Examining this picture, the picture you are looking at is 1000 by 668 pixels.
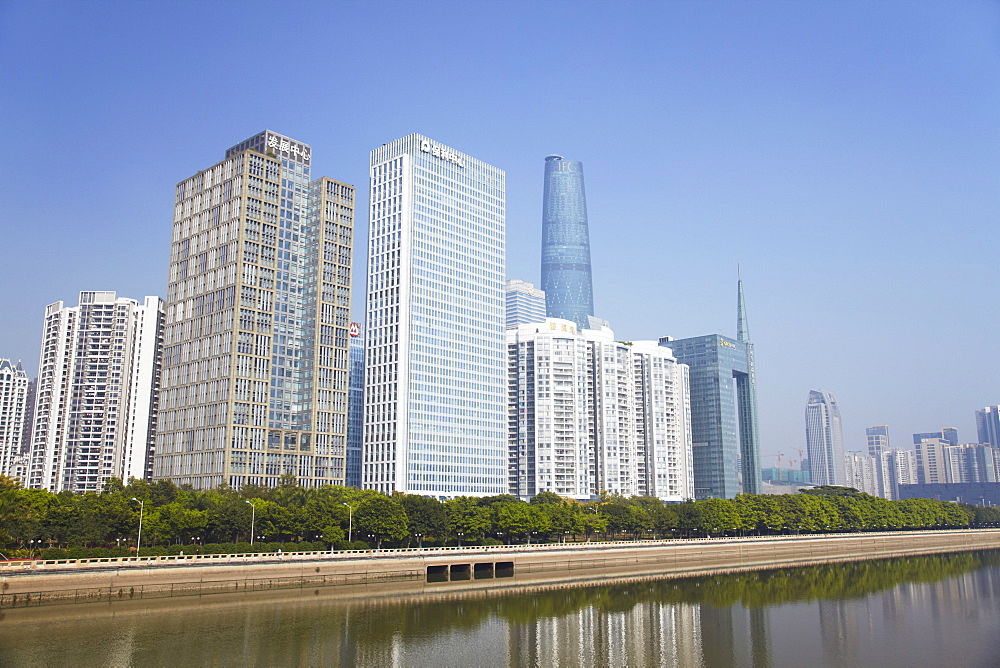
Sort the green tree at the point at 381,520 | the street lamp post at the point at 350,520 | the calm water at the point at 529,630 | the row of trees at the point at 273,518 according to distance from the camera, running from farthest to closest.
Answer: the green tree at the point at 381,520, the street lamp post at the point at 350,520, the row of trees at the point at 273,518, the calm water at the point at 529,630

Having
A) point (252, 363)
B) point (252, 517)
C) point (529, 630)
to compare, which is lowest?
point (529, 630)

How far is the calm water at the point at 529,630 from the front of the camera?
240 ft

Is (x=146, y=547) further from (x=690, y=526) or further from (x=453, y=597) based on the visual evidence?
(x=690, y=526)

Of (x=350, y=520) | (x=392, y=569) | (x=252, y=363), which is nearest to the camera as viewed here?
(x=392, y=569)

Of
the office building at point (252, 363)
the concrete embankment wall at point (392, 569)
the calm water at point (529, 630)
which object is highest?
the office building at point (252, 363)

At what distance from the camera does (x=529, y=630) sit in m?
87.3

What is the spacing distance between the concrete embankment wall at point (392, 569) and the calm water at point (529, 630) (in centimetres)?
490

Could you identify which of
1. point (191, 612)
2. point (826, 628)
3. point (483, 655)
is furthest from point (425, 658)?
point (826, 628)

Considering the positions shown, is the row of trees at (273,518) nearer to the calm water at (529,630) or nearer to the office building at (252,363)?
the office building at (252,363)

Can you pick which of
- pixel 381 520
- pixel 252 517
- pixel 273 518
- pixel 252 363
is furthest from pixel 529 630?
pixel 252 363

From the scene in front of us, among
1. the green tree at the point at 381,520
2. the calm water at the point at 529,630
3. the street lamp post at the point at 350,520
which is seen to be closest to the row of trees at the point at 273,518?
the green tree at the point at 381,520

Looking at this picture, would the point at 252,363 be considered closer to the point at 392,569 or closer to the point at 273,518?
the point at 273,518

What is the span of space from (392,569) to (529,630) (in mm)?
43629

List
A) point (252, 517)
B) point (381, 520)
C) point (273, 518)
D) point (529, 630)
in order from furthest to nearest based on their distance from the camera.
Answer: point (381, 520), point (273, 518), point (252, 517), point (529, 630)
